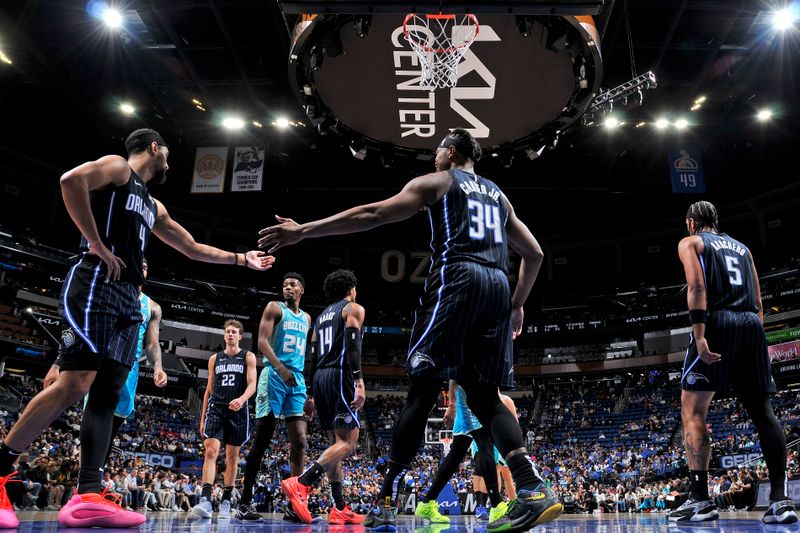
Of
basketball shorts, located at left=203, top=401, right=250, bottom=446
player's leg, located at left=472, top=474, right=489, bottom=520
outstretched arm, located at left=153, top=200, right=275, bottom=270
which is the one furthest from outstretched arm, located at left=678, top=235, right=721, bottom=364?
basketball shorts, located at left=203, top=401, right=250, bottom=446

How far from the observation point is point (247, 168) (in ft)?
65.9

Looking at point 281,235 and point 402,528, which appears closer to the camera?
point 281,235

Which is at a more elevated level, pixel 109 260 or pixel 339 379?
pixel 109 260

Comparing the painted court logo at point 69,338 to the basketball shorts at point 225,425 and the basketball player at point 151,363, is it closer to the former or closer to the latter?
the basketball player at point 151,363

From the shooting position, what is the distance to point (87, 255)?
127 inches

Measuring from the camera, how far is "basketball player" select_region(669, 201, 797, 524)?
3884 mm

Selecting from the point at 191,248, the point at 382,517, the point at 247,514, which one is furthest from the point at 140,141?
the point at 247,514

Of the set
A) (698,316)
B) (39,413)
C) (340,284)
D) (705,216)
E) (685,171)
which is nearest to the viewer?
(39,413)

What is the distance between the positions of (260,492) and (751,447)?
1642 cm

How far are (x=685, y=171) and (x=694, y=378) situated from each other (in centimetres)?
1756

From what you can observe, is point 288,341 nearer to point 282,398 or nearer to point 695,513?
point 282,398

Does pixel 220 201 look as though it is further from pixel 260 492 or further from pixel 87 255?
pixel 87 255

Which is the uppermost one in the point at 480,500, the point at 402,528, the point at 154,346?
the point at 154,346

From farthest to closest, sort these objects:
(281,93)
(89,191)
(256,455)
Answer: (281,93), (256,455), (89,191)
